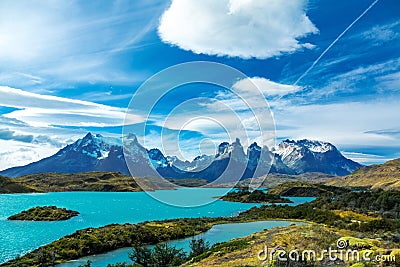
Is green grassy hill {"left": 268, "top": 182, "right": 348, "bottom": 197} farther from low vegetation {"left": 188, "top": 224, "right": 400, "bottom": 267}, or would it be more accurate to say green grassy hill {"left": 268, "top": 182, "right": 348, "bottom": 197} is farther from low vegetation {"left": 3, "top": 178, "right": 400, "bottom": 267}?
low vegetation {"left": 188, "top": 224, "right": 400, "bottom": 267}

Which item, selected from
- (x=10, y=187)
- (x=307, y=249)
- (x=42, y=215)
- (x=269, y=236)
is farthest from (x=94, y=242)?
(x=10, y=187)

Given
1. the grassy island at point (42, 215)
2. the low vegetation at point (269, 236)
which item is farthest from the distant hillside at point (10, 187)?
the low vegetation at point (269, 236)

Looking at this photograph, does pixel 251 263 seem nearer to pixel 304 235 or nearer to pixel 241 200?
pixel 304 235

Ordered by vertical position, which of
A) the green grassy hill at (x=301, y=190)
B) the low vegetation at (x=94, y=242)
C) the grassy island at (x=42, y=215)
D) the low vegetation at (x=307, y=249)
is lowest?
the green grassy hill at (x=301, y=190)

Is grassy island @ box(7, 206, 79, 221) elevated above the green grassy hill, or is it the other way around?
grassy island @ box(7, 206, 79, 221)

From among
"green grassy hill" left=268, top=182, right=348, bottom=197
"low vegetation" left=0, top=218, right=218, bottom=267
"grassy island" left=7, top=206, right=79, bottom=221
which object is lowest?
"green grassy hill" left=268, top=182, right=348, bottom=197

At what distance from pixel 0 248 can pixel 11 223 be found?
29645 mm

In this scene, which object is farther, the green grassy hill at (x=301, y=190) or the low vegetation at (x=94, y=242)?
the green grassy hill at (x=301, y=190)

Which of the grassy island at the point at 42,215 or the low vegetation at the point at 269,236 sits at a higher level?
the low vegetation at the point at 269,236

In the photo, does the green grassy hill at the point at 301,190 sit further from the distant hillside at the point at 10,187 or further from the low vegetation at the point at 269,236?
the distant hillside at the point at 10,187

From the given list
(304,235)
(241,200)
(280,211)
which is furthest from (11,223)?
(241,200)

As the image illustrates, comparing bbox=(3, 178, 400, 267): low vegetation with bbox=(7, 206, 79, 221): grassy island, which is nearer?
bbox=(3, 178, 400, 267): low vegetation

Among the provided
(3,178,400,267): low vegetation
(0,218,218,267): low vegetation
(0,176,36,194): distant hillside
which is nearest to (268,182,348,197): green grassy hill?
(3,178,400,267): low vegetation

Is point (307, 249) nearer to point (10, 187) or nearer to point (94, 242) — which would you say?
point (94, 242)
